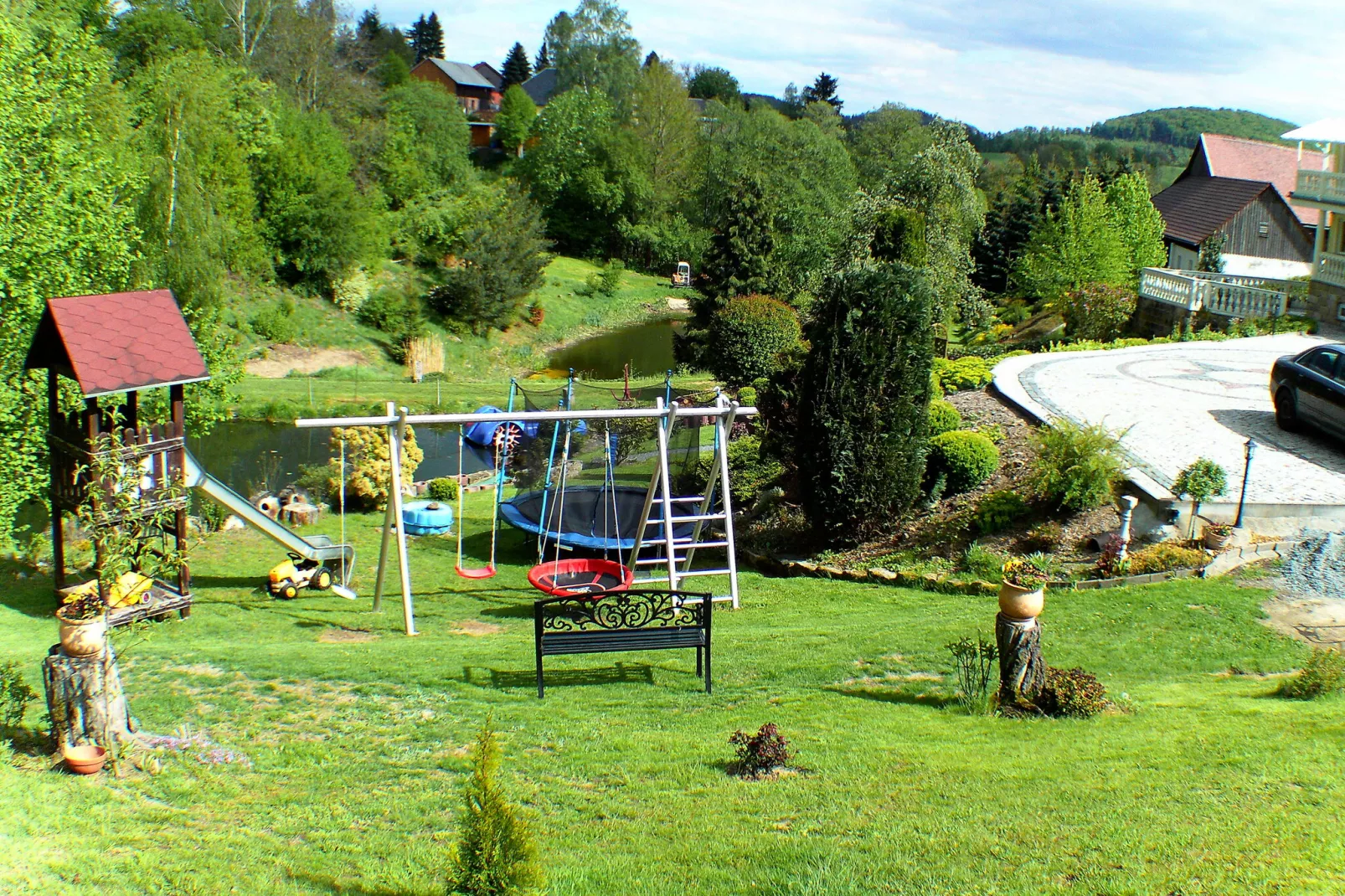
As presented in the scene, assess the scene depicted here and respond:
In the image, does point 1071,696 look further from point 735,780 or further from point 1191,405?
point 1191,405

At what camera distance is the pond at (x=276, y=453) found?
74.0 ft

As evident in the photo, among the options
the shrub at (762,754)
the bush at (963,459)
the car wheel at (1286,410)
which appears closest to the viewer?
the shrub at (762,754)

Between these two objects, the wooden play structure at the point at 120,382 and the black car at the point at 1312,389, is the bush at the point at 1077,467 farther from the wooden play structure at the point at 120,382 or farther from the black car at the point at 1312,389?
the wooden play structure at the point at 120,382

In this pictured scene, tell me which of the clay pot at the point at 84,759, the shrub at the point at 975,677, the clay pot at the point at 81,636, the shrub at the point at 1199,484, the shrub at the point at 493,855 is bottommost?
the clay pot at the point at 84,759

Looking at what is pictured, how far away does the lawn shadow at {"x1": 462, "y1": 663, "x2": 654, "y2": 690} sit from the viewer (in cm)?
958

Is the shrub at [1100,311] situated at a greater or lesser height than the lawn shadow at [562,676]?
greater

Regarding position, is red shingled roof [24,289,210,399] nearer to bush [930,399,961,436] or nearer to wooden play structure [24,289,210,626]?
wooden play structure [24,289,210,626]

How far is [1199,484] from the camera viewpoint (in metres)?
12.4

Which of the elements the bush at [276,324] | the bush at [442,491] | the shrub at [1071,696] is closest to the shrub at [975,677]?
the shrub at [1071,696]

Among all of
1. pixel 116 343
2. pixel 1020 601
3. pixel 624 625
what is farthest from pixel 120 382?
pixel 1020 601

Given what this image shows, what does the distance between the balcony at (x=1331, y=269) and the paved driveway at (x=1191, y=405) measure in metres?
1.91

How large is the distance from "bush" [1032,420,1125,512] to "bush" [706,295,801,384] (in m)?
15.9

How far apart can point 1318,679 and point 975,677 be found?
2.74 metres

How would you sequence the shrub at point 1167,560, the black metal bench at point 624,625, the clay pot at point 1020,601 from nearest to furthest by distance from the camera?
the clay pot at point 1020,601 < the black metal bench at point 624,625 < the shrub at point 1167,560
